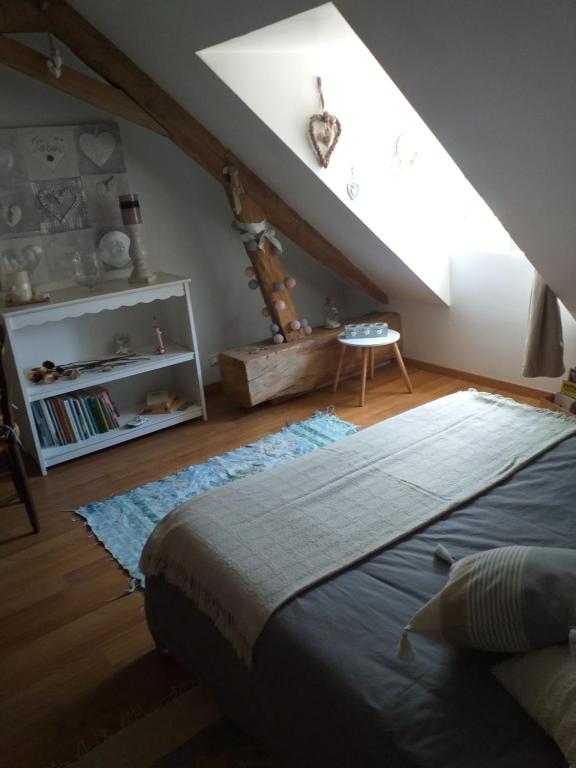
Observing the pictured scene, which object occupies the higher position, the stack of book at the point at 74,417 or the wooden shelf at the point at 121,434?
the stack of book at the point at 74,417

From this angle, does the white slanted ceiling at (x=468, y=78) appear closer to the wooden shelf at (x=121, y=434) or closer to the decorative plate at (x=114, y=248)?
the decorative plate at (x=114, y=248)

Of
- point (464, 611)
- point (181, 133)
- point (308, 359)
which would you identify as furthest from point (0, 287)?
point (464, 611)

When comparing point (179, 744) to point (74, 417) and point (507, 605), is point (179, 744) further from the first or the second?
point (74, 417)

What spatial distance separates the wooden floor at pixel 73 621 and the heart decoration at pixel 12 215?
1.27 meters

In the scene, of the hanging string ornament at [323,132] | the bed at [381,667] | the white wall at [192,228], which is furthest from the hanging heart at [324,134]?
the bed at [381,667]

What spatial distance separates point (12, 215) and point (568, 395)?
292cm

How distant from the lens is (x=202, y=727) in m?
1.65

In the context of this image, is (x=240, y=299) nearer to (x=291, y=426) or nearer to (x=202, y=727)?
(x=291, y=426)

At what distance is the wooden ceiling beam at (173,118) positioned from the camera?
2.80 m

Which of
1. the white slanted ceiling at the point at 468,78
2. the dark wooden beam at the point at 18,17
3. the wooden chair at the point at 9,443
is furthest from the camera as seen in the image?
the dark wooden beam at the point at 18,17

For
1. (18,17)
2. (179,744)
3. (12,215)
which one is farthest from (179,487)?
(18,17)

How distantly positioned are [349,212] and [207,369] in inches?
54.7

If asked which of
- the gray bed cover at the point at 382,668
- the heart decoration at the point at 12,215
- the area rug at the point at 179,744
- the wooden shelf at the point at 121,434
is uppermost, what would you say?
the heart decoration at the point at 12,215

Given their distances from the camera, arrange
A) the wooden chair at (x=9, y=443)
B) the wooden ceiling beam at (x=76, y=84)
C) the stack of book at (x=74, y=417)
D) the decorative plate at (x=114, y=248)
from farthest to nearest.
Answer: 1. the decorative plate at (x=114, y=248)
2. the stack of book at (x=74, y=417)
3. the wooden ceiling beam at (x=76, y=84)
4. the wooden chair at (x=9, y=443)
